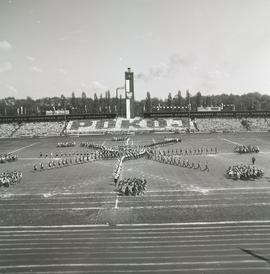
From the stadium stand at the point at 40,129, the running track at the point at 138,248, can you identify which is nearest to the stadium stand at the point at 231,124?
the stadium stand at the point at 40,129

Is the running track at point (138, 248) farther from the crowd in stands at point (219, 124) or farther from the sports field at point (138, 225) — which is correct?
the crowd in stands at point (219, 124)

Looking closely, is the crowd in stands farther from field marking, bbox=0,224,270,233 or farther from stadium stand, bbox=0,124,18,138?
field marking, bbox=0,224,270,233

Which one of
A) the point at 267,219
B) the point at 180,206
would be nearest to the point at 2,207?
the point at 180,206

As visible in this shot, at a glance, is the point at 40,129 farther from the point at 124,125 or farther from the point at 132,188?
the point at 132,188

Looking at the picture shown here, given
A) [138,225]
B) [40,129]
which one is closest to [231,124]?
[40,129]

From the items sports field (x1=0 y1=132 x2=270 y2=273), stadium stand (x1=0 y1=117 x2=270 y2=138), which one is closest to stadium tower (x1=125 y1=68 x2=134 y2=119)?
stadium stand (x1=0 y1=117 x2=270 y2=138)

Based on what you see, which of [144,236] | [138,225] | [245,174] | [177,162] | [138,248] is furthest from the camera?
[177,162]
